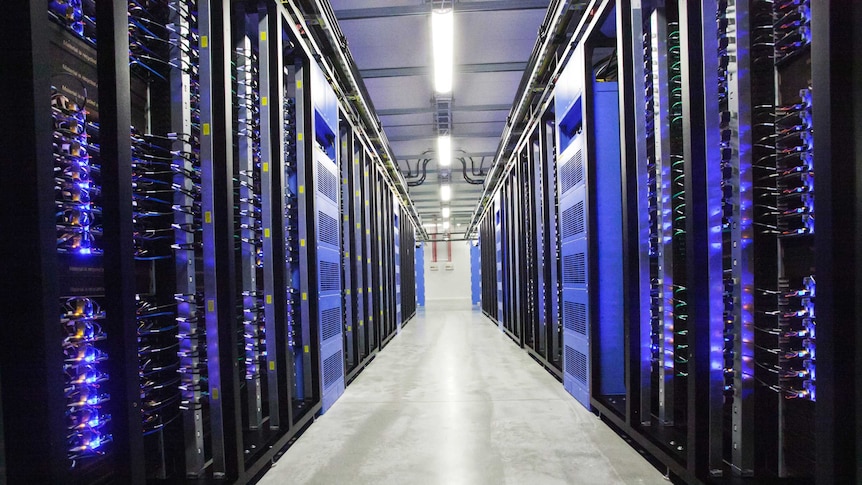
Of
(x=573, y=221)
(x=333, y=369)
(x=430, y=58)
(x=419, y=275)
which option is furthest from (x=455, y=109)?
(x=419, y=275)

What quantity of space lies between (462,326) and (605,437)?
27.7ft

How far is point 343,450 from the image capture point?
3.07m

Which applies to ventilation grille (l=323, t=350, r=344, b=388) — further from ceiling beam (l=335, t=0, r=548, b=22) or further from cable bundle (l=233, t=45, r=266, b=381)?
ceiling beam (l=335, t=0, r=548, b=22)

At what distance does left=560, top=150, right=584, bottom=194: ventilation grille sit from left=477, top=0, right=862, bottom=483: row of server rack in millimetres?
35

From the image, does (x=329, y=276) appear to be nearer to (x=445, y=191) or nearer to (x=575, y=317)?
(x=575, y=317)

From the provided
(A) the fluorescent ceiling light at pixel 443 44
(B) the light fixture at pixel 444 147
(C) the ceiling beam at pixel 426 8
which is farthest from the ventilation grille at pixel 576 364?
(B) the light fixture at pixel 444 147

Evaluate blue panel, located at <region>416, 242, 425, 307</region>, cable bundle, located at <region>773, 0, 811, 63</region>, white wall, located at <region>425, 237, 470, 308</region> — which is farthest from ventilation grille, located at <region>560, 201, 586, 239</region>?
white wall, located at <region>425, 237, 470, 308</region>

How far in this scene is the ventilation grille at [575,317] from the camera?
3.95 m

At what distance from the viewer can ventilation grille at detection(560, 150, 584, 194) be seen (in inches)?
156

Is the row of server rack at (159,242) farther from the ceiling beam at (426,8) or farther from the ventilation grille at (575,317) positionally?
the ventilation grille at (575,317)

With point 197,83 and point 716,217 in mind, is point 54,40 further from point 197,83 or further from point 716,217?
point 716,217

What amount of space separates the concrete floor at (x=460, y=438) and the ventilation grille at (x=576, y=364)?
23cm

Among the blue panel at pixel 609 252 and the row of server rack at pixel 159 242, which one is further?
the blue panel at pixel 609 252

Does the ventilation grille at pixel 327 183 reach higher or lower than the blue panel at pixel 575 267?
higher
